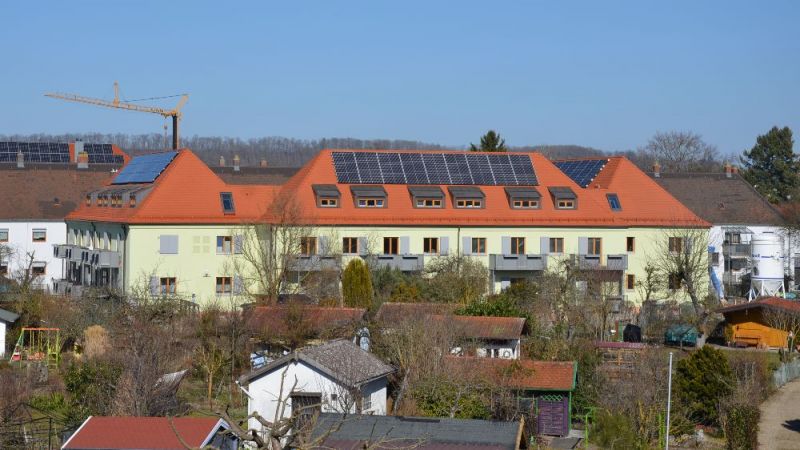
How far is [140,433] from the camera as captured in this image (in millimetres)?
25938

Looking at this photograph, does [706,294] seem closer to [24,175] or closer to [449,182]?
[449,182]

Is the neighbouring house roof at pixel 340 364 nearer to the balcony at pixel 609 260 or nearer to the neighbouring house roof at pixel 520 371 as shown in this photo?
the neighbouring house roof at pixel 520 371

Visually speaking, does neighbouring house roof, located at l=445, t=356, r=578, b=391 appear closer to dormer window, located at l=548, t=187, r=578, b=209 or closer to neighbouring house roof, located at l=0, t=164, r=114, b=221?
dormer window, located at l=548, t=187, r=578, b=209

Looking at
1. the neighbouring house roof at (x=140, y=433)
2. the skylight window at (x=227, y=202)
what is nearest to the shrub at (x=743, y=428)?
the neighbouring house roof at (x=140, y=433)

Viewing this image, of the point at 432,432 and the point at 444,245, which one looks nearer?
the point at 432,432

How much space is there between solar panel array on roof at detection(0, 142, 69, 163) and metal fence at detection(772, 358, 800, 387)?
5411 centimetres

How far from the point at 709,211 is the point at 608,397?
45823mm

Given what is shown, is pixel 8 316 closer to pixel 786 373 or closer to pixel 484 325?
pixel 484 325

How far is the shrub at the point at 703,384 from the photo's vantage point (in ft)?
119

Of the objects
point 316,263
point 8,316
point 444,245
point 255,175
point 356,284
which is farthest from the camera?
point 255,175

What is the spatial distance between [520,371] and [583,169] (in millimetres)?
37605

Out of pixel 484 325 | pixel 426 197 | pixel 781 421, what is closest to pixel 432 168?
pixel 426 197

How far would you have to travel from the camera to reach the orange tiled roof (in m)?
60.2

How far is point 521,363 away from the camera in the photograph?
3422 centimetres
